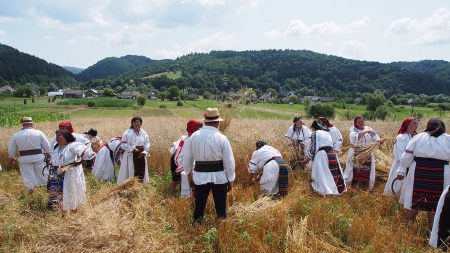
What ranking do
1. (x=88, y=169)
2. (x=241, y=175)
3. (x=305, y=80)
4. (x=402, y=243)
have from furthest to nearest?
1. (x=305, y=80)
2. (x=88, y=169)
3. (x=241, y=175)
4. (x=402, y=243)

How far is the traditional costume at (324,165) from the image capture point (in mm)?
5543

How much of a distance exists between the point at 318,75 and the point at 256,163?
107037 mm

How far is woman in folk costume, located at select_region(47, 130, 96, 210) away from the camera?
477cm

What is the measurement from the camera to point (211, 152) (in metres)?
3.87

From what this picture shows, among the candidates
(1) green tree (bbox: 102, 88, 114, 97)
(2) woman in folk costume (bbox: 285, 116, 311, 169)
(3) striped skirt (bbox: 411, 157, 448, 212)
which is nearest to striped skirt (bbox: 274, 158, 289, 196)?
(2) woman in folk costume (bbox: 285, 116, 311, 169)

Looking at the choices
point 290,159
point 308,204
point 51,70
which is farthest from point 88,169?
point 51,70

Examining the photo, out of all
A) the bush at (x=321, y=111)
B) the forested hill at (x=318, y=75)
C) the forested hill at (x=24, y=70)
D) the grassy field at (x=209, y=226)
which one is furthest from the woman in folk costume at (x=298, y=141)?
the forested hill at (x=24, y=70)

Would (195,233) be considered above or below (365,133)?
below

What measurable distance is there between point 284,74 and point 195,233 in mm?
107249

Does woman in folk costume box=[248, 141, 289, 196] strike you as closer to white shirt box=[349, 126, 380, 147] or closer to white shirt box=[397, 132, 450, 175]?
white shirt box=[349, 126, 380, 147]

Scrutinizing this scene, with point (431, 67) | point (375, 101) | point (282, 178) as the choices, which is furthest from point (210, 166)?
point (431, 67)

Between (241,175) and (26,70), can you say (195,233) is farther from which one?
(26,70)

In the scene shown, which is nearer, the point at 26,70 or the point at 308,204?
the point at 308,204

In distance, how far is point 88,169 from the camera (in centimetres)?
830
